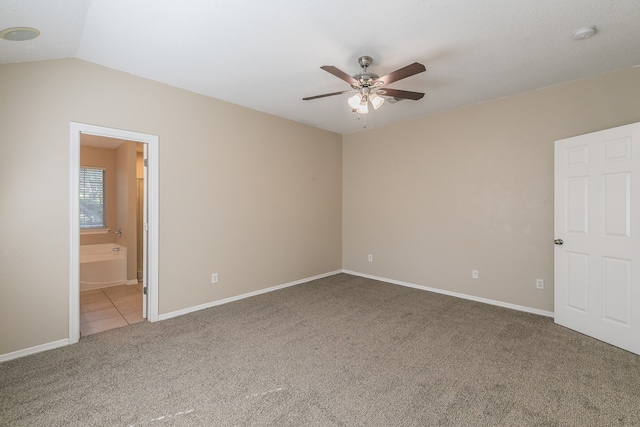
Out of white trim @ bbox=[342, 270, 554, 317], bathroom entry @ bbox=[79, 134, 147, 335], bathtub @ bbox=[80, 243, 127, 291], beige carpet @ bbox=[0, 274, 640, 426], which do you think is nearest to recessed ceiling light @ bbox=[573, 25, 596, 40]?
beige carpet @ bbox=[0, 274, 640, 426]

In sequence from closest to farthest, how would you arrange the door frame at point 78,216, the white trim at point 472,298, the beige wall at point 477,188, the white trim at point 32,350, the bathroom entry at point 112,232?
the white trim at point 32,350 < the door frame at point 78,216 < the beige wall at point 477,188 < the white trim at point 472,298 < the bathroom entry at point 112,232

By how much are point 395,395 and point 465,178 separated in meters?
3.14

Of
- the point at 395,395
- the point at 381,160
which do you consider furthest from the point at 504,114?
the point at 395,395

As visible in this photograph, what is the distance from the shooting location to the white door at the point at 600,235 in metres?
2.63

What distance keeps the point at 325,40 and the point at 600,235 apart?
10.5ft

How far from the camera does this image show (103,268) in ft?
15.4

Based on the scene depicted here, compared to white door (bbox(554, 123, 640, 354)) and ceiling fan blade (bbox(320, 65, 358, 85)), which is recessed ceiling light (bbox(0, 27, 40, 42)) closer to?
ceiling fan blade (bbox(320, 65, 358, 85))

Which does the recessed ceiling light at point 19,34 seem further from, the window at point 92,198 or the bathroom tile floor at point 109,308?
the window at point 92,198

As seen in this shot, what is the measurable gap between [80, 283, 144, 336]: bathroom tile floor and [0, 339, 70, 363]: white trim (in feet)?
0.78

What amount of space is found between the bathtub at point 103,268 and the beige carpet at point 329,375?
2.09 meters

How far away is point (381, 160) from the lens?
16.7 ft

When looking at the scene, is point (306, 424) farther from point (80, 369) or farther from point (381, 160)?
point (381, 160)

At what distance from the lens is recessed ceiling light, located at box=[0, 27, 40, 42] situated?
2.01m

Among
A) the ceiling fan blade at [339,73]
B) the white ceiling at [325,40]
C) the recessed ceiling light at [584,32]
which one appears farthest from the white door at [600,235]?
the ceiling fan blade at [339,73]
